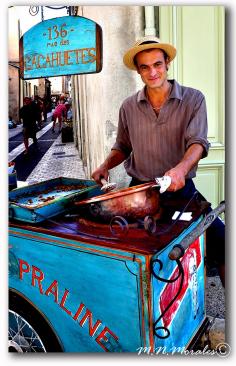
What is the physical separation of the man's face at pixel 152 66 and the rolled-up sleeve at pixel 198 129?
0.23 metres

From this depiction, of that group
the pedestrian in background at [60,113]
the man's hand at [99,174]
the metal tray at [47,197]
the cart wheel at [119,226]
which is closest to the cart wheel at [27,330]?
the metal tray at [47,197]

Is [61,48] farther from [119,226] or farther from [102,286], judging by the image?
[102,286]

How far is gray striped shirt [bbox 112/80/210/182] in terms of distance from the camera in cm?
189

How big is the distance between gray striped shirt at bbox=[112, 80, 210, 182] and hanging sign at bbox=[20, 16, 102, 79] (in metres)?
0.33

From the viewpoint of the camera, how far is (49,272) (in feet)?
5.27

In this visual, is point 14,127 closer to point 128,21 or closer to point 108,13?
point 108,13

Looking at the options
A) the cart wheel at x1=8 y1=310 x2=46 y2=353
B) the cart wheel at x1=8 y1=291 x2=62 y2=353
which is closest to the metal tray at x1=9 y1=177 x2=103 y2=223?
the cart wheel at x1=8 y1=291 x2=62 y2=353

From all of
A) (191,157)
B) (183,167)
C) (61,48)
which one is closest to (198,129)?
(191,157)

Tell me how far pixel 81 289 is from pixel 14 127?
3.16 ft

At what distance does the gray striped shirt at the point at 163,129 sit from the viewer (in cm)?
189

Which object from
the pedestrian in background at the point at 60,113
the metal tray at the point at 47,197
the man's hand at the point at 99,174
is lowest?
the metal tray at the point at 47,197

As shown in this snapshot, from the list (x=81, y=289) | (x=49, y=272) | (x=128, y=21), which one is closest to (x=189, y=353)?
(x=81, y=289)

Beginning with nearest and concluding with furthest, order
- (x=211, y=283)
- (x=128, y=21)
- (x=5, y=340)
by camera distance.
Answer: (x=5, y=340), (x=211, y=283), (x=128, y=21)

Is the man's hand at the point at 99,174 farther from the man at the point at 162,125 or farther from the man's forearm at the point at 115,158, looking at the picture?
the man's forearm at the point at 115,158
